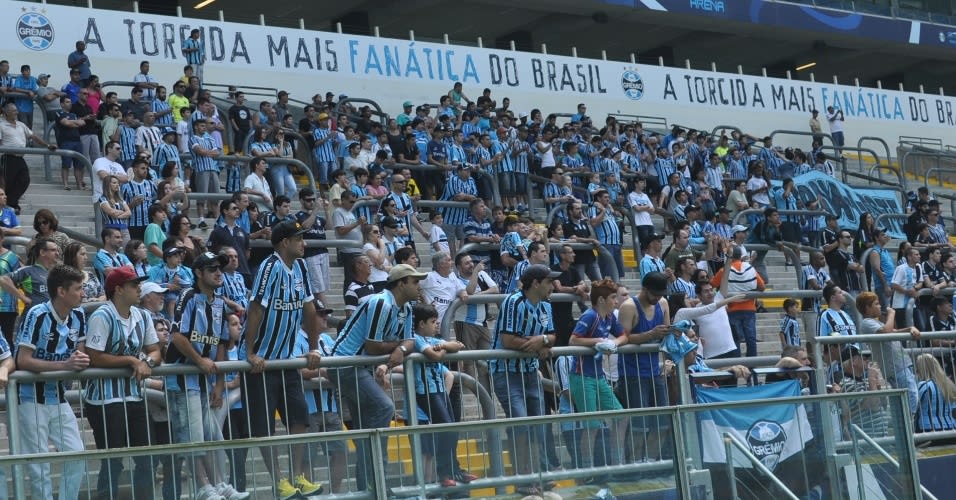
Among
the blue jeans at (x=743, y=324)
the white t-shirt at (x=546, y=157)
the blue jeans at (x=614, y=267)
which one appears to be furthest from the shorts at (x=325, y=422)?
the white t-shirt at (x=546, y=157)

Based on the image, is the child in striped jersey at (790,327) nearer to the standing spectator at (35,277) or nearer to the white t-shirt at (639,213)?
the white t-shirt at (639,213)

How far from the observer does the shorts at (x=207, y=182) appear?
15.6m

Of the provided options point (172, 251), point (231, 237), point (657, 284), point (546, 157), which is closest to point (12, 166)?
point (231, 237)

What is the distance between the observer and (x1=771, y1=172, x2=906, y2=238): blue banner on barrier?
873 inches

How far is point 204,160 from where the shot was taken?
15672 millimetres

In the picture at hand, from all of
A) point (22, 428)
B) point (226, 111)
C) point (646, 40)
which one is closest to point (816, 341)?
point (22, 428)

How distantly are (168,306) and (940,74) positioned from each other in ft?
117

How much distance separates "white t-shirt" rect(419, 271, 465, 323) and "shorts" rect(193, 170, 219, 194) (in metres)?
4.43

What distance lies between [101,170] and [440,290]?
3.84 m

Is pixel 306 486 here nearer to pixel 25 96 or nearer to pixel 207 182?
pixel 207 182

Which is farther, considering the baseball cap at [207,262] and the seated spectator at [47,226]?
the seated spectator at [47,226]

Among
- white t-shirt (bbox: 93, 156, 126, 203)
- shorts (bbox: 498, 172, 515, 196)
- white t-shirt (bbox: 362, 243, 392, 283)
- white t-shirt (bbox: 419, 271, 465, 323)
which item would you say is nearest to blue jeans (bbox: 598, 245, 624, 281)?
white t-shirt (bbox: 419, 271, 465, 323)

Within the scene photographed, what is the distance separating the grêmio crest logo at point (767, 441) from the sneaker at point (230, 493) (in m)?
2.97

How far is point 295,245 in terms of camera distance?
830cm
